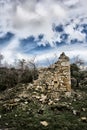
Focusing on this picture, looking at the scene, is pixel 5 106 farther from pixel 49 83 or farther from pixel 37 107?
pixel 49 83

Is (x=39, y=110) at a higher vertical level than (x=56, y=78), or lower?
lower

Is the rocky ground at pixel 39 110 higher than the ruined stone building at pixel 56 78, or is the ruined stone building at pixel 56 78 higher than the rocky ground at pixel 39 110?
the ruined stone building at pixel 56 78

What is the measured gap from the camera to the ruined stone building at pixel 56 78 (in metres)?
24.5

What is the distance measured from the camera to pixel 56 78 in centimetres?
2495

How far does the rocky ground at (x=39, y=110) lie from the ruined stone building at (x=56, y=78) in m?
0.67

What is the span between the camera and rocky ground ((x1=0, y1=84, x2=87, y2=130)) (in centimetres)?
1695

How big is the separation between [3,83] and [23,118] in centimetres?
1515

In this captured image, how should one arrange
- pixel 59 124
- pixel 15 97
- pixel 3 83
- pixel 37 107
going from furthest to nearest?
pixel 3 83 < pixel 15 97 < pixel 37 107 < pixel 59 124

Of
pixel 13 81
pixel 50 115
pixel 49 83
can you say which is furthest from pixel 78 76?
pixel 50 115

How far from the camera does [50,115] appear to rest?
18.8 meters

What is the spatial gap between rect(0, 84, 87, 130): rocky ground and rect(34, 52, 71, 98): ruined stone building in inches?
26.6

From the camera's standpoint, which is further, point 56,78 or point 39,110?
point 56,78

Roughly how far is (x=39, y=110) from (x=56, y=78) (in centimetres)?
559

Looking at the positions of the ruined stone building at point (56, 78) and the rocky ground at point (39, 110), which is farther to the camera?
the ruined stone building at point (56, 78)
